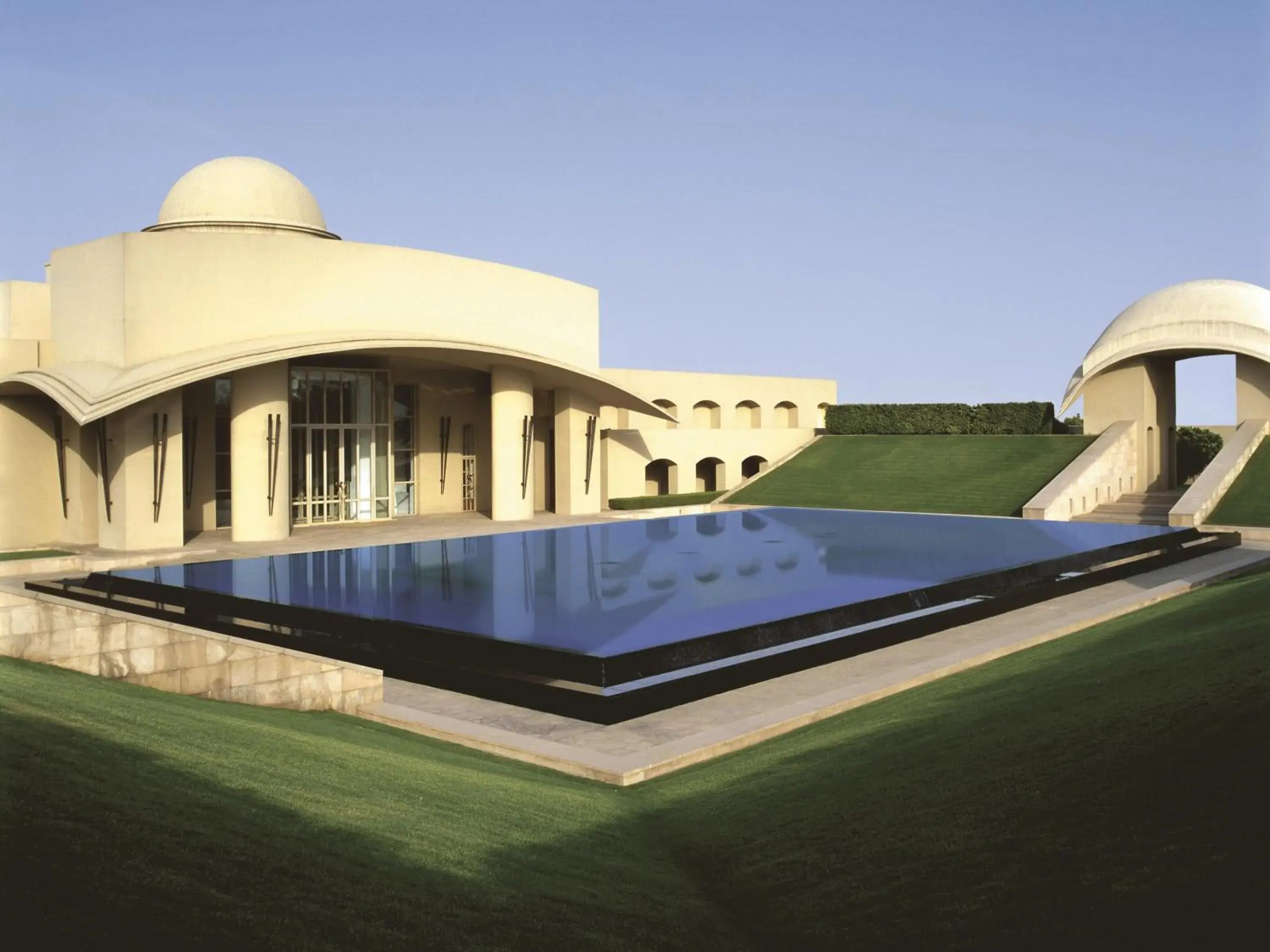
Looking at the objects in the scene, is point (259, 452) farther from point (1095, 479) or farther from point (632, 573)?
point (1095, 479)

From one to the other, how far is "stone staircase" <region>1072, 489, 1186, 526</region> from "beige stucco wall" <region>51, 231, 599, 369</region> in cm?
1650

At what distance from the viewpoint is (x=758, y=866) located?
5.91 m

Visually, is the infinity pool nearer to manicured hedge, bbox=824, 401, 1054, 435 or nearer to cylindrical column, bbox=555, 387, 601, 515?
cylindrical column, bbox=555, 387, 601, 515

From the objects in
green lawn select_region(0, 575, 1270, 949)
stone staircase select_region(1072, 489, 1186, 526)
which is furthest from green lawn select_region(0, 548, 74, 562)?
stone staircase select_region(1072, 489, 1186, 526)

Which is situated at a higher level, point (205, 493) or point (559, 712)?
point (205, 493)

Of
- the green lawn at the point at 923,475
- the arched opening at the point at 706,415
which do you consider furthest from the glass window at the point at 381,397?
the arched opening at the point at 706,415

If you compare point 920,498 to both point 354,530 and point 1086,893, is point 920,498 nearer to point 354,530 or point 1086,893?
point 354,530

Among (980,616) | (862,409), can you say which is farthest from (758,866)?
(862,409)

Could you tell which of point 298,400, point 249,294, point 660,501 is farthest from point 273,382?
point 660,501

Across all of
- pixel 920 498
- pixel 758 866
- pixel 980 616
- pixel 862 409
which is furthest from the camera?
pixel 862 409

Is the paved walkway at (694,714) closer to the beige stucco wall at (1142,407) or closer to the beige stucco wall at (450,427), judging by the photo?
the beige stucco wall at (450,427)

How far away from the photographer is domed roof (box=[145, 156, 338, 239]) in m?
25.5

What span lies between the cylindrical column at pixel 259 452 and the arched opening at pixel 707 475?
18700 millimetres

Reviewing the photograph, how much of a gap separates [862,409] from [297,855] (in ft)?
118
